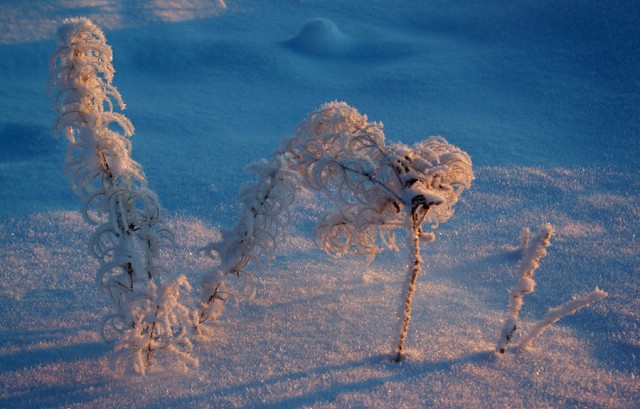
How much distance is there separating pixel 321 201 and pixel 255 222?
184 centimetres

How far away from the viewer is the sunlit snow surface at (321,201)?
2068 mm

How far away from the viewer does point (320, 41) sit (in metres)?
A: 6.41

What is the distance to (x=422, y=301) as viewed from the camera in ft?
8.58

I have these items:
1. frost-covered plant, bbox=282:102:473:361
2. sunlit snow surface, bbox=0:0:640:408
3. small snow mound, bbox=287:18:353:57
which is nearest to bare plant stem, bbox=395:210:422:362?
frost-covered plant, bbox=282:102:473:361

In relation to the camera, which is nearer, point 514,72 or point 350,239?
point 350,239

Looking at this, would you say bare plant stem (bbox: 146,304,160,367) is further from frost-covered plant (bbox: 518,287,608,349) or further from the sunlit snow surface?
frost-covered plant (bbox: 518,287,608,349)

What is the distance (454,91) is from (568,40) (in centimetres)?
186

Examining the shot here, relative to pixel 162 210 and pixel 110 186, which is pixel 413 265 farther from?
pixel 110 186

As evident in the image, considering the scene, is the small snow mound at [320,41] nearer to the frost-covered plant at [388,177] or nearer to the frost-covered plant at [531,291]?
the frost-covered plant at [388,177]

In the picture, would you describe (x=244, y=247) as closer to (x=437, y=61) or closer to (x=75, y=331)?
(x=75, y=331)

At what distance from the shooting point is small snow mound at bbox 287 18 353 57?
6.40 metres

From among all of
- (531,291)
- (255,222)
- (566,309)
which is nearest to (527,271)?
(531,291)

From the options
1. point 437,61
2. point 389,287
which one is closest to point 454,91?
point 437,61

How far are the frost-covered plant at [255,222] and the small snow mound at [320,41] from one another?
179 inches
